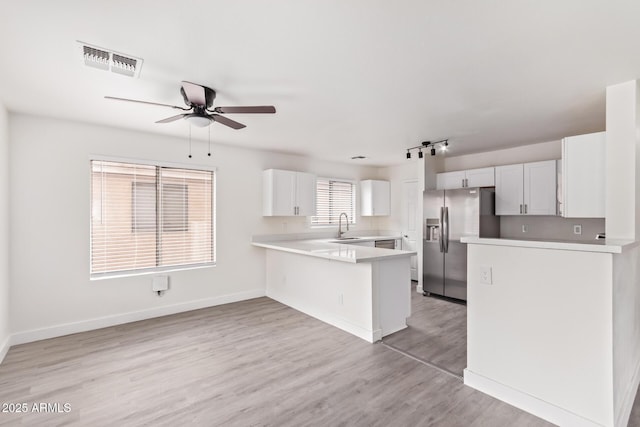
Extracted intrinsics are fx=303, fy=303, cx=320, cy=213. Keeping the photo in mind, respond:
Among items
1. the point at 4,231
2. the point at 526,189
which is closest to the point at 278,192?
the point at 4,231

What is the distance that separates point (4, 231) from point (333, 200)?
4762mm

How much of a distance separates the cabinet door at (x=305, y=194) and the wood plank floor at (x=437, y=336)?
2.31m

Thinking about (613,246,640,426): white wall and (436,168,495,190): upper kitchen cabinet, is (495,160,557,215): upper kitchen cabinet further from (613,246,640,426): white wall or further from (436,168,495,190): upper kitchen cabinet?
(613,246,640,426): white wall

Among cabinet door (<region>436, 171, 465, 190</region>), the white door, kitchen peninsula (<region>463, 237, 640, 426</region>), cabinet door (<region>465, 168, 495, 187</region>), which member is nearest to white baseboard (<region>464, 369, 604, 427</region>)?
kitchen peninsula (<region>463, 237, 640, 426</region>)

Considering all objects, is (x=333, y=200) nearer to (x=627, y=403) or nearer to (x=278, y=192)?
(x=278, y=192)

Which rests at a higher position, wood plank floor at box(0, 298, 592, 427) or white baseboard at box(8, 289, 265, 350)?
white baseboard at box(8, 289, 265, 350)

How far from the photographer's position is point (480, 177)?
5.00 meters

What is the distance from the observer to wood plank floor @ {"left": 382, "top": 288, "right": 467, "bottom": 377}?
9.48 feet

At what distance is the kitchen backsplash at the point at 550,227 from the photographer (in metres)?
4.17

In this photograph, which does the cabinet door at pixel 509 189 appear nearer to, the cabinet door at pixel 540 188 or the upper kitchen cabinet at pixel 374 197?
the cabinet door at pixel 540 188

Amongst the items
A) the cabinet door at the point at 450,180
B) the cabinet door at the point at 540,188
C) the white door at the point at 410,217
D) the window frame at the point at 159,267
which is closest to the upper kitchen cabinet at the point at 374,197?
the white door at the point at 410,217

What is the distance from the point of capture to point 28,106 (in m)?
3.06

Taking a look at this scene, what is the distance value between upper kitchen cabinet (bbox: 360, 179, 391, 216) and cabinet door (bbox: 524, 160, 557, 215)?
2.73 metres

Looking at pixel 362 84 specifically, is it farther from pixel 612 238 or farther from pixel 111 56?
pixel 612 238
